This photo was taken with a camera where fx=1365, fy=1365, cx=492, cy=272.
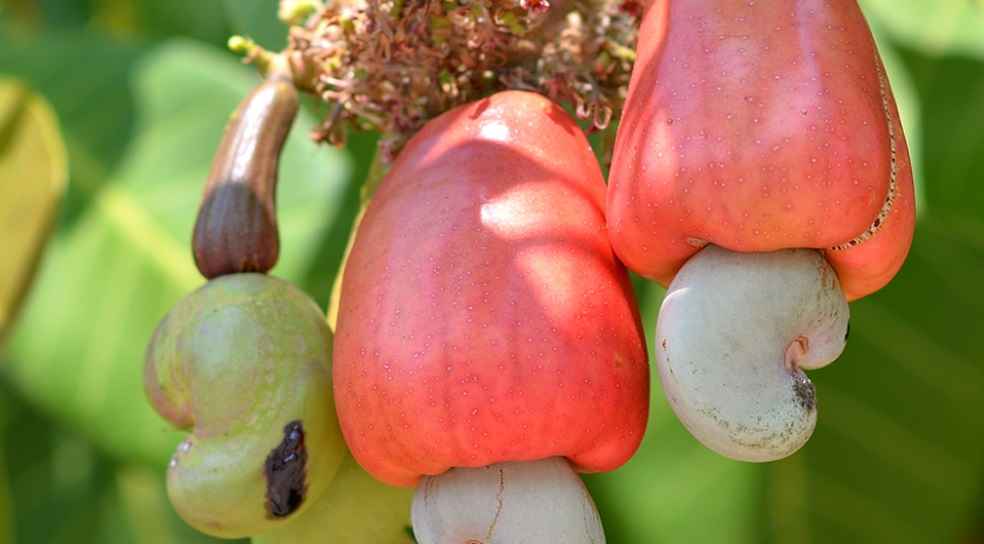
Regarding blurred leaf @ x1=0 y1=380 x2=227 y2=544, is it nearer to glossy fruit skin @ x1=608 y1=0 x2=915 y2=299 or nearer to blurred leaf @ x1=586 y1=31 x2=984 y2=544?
blurred leaf @ x1=586 y1=31 x2=984 y2=544

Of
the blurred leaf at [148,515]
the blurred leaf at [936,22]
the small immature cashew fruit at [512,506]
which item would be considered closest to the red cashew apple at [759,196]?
the small immature cashew fruit at [512,506]

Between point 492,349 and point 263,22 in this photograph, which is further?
point 263,22

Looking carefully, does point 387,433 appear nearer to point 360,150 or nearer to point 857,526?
point 360,150

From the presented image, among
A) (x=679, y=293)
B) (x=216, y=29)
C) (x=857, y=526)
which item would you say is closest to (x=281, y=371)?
(x=679, y=293)

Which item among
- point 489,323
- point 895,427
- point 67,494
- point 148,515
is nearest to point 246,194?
point 489,323

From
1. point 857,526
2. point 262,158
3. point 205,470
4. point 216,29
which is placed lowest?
point 857,526

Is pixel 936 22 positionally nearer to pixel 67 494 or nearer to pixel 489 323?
pixel 489 323
